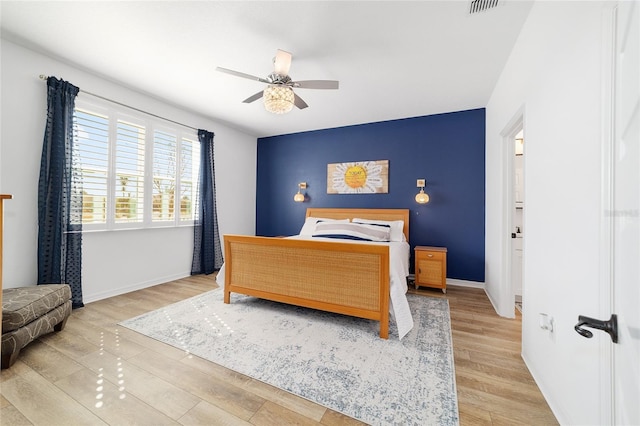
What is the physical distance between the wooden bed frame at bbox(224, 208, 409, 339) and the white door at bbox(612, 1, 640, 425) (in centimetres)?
143

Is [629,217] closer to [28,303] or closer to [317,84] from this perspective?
[317,84]

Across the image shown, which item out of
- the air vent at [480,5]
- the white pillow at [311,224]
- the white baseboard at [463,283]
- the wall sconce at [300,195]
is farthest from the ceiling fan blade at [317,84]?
the white baseboard at [463,283]

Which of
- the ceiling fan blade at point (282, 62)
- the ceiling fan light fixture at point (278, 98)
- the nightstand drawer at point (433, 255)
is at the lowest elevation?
the nightstand drawer at point (433, 255)

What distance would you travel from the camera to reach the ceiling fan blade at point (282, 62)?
2.13 meters

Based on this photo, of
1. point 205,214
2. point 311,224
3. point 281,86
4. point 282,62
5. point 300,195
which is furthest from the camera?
point 300,195

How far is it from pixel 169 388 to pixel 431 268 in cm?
318

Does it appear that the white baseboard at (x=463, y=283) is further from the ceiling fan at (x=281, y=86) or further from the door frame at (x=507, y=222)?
the ceiling fan at (x=281, y=86)

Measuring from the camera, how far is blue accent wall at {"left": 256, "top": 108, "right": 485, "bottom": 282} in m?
3.65

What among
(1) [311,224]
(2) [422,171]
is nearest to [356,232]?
(1) [311,224]

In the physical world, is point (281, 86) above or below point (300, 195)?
above

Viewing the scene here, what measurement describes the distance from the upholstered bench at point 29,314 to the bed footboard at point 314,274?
1.41 meters

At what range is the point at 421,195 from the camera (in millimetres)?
3820

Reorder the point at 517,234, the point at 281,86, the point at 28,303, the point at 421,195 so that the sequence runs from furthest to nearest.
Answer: the point at 421,195
the point at 517,234
the point at 281,86
the point at 28,303

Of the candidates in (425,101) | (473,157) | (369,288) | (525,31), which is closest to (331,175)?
(425,101)
